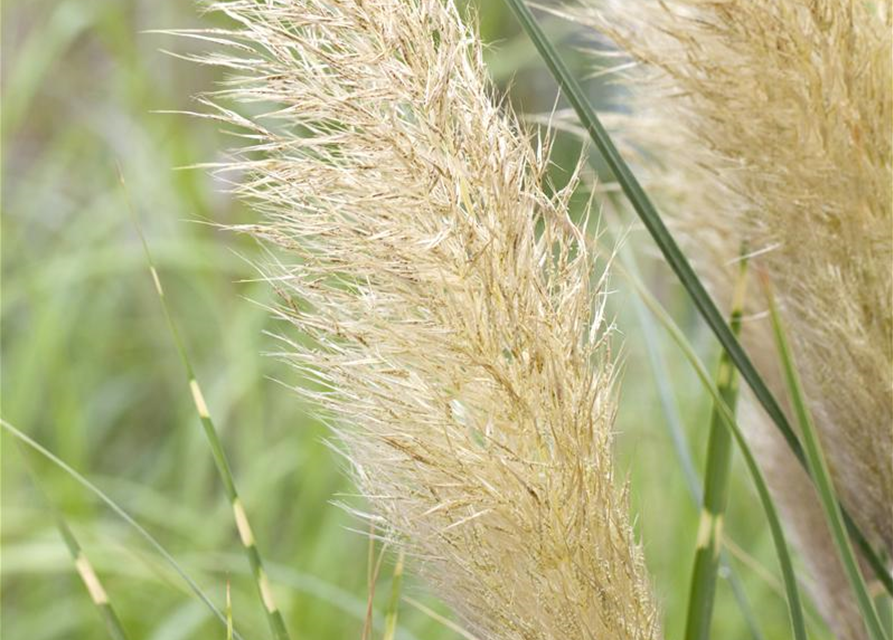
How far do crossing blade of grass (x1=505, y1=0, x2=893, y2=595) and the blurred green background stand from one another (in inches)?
24.1

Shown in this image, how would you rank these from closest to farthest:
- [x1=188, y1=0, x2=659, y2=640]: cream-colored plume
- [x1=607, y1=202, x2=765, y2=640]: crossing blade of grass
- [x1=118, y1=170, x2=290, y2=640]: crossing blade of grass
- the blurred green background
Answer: [x1=188, y1=0, x2=659, y2=640]: cream-colored plume, [x1=118, y1=170, x2=290, y2=640]: crossing blade of grass, [x1=607, y1=202, x2=765, y2=640]: crossing blade of grass, the blurred green background

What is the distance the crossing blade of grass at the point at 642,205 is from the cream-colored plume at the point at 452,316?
0.06 metres

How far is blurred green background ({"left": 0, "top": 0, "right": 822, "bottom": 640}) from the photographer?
188cm

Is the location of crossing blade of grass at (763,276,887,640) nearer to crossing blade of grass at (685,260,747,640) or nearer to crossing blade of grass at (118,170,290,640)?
crossing blade of grass at (685,260,747,640)

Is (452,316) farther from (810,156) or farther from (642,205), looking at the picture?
(810,156)

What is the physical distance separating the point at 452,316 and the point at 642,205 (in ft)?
0.57

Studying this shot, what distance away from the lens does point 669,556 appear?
6.41 ft

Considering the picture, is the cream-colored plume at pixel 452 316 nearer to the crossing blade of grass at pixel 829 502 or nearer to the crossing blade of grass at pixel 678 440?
the crossing blade of grass at pixel 829 502

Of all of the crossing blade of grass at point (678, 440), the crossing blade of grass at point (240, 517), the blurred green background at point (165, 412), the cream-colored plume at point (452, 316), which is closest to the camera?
the cream-colored plume at point (452, 316)

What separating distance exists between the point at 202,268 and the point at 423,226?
6.21 feet

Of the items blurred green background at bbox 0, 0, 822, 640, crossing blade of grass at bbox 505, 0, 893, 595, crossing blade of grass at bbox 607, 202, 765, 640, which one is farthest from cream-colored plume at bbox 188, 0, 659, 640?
blurred green background at bbox 0, 0, 822, 640

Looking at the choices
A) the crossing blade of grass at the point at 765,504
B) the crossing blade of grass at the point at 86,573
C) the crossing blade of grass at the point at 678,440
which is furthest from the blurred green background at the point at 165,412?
the crossing blade of grass at the point at 765,504

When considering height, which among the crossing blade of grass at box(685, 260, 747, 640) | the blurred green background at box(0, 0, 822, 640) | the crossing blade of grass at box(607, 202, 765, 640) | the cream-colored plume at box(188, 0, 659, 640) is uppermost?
the cream-colored plume at box(188, 0, 659, 640)

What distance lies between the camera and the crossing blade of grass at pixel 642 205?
27.2 inches
